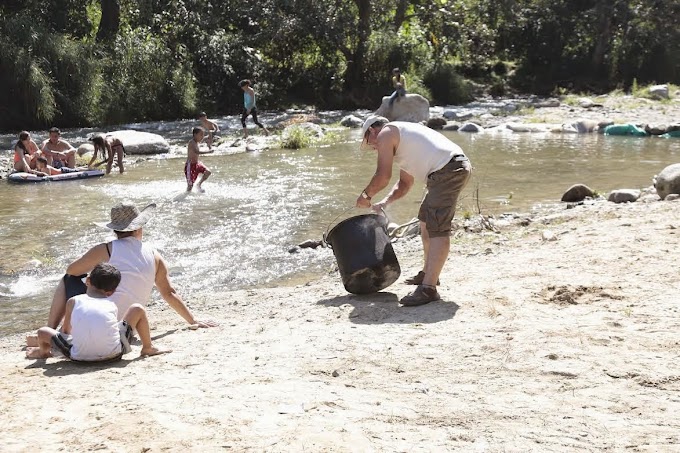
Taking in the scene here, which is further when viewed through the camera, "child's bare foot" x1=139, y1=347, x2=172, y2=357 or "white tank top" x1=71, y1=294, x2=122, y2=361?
"child's bare foot" x1=139, y1=347, x2=172, y2=357

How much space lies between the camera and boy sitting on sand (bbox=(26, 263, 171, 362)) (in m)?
5.11

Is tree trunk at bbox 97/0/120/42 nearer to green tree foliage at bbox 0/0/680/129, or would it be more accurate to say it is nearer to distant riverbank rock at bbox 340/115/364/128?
green tree foliage at bbox 0/0/680/129

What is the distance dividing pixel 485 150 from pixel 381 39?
1456 cm

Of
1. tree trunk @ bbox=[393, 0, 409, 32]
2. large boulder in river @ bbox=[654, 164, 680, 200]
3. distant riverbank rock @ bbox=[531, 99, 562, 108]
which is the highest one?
tree trunk @ bbox=[393, 0, 409, 32]

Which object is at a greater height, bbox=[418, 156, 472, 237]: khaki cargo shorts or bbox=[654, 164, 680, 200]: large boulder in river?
bbox=[418, 156, 472, 237]: khaki cargo shorts

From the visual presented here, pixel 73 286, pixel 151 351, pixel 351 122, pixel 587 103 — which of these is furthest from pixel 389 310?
pixel 587 103

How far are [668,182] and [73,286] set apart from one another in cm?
794

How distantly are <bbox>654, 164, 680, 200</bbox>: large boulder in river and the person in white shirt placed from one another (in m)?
5.49

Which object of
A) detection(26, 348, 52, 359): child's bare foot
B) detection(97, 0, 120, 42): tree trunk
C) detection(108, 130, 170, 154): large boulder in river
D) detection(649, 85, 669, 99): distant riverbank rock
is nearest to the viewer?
detection(26, 348, 52, 359): child's bare foot

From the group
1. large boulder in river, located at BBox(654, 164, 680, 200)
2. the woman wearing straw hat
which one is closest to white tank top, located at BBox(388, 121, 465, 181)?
the woman wearing straw hat

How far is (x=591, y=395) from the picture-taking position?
4250 millimetres

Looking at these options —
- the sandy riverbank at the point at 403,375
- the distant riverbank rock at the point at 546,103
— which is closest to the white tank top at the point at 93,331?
the sandy riverbank at the point at 403,375

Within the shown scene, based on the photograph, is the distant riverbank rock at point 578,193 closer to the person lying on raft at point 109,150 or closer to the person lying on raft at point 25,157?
the person lying on raft at point 109,150

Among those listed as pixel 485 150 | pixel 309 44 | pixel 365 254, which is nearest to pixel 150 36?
pixel 309 44
